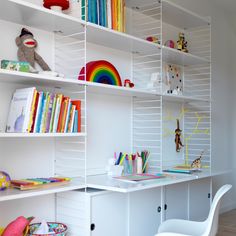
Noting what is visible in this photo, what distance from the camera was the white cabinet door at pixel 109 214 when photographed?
219 cm

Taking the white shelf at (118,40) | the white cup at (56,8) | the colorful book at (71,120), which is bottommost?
the colorful book at (71,120)

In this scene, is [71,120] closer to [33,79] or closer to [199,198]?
[33,79]

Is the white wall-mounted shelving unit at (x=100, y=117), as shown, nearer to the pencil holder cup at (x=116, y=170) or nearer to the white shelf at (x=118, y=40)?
the white shelf at (x=118, y=40)

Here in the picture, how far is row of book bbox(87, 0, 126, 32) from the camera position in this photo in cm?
236

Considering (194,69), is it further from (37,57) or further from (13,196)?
(13,196)

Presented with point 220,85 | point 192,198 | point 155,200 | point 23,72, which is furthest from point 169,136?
point 23,72

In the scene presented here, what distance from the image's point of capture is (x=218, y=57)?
4.39 meters

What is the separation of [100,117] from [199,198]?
1.29 m

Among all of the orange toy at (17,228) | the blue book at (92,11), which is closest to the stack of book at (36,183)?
the orange toy at (17,228)

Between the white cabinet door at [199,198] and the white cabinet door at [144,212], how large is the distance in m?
0.59

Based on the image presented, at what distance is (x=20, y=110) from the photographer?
6.45 ft

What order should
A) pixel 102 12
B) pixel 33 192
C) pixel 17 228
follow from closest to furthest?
1. pixel 17 228
2. pixel 33 192
3. pixel 102 12

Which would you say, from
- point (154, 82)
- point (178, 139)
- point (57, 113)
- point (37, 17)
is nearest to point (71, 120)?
point (57, 113)

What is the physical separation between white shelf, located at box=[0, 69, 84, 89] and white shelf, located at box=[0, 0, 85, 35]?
351 millimetres
